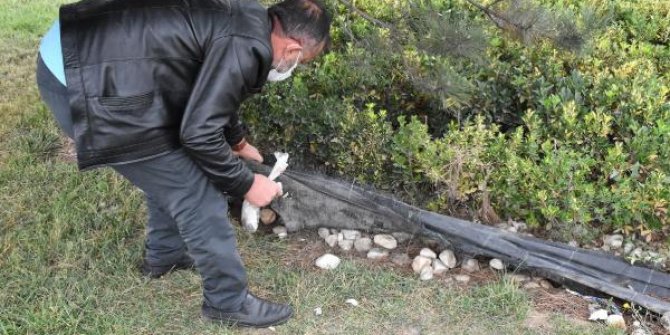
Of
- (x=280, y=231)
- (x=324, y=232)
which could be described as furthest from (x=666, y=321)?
(x=280, y=231)

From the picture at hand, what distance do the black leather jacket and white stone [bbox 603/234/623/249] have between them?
1.82m

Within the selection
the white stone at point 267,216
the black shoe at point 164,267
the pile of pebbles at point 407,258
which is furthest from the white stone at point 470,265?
the black shoe at point 164,267

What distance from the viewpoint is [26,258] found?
10.1 feet

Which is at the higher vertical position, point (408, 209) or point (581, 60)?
point (581, 60)

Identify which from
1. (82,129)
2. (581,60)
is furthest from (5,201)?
(581,60)

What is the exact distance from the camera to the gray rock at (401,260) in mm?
3096

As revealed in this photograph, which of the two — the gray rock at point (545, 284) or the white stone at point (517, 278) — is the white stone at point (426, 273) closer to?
the white stone at point (517, 278)

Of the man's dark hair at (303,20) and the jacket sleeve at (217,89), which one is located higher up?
the man's dark hair at (303,20)

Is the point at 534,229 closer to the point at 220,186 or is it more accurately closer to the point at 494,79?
the point at 494,79

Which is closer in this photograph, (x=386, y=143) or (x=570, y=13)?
(x=570, y=13)

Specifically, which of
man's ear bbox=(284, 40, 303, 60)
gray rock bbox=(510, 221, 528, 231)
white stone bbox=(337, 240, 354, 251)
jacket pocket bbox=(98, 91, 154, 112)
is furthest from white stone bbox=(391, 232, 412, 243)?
jacket pocket bbox=(98, 91, 154, 112)

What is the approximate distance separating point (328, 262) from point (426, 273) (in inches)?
17.7

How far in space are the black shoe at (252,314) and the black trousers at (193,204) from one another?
32mm

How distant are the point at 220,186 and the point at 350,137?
1.11 m
